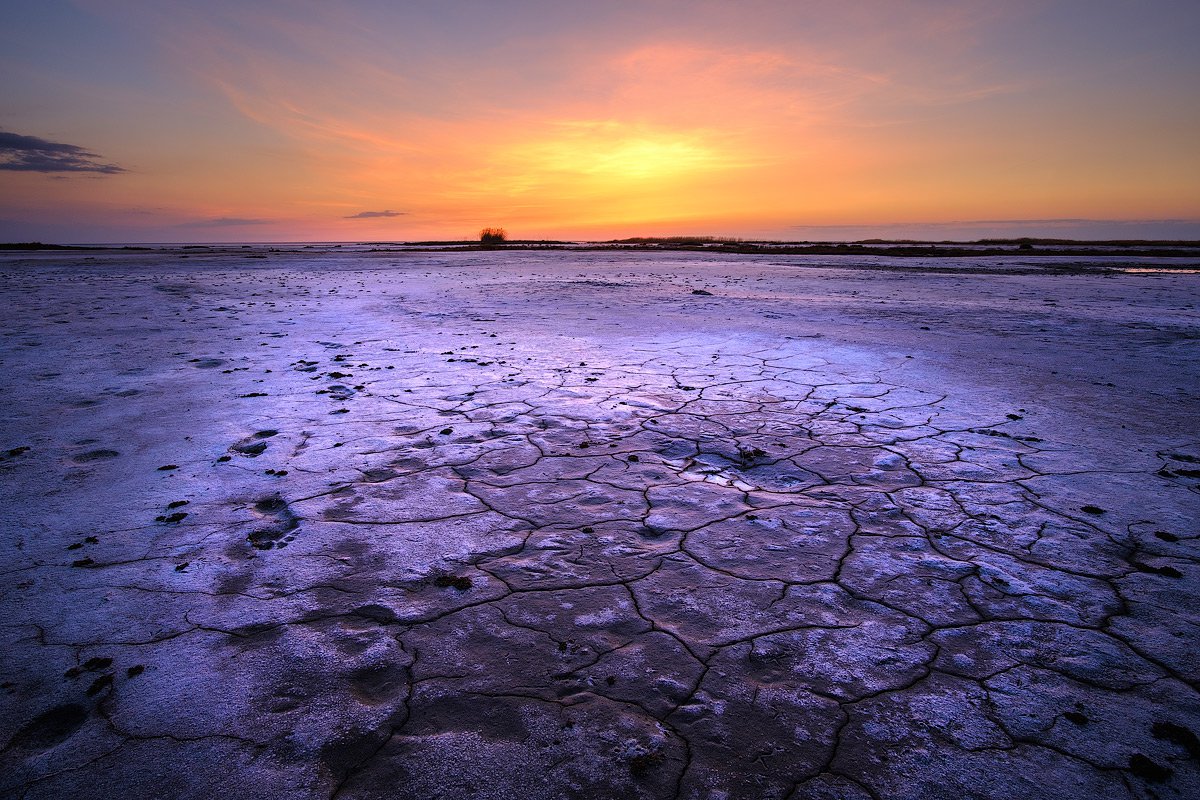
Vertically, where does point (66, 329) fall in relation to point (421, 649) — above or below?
above

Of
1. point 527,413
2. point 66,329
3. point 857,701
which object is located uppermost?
point 66,329

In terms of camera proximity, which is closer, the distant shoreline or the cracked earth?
the cracked earth

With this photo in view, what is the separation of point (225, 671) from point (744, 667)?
4.96 feet

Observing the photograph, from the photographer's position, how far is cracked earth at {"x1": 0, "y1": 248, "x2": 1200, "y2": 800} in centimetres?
133

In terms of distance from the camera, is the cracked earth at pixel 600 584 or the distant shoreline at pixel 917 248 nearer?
the cracked earth at pixel 600 584

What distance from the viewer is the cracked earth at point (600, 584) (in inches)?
52.2

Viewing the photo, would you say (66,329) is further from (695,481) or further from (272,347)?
(695,481)

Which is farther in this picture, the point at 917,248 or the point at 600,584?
the point at 917,248

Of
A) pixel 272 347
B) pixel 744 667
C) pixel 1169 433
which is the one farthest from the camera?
pixel 272 347

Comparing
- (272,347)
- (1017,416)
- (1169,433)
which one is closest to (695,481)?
(1017,416)

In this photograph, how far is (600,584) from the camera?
1998 mm

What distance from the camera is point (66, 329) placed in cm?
681

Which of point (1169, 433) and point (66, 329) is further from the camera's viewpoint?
point (66, 329)

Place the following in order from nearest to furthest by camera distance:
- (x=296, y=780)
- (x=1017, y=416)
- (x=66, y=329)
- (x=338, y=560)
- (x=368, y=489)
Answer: (x=296, y=780), (x=338, y=560), (x=368, y=489), (x=1017, y=416), (x=66, y=329)
